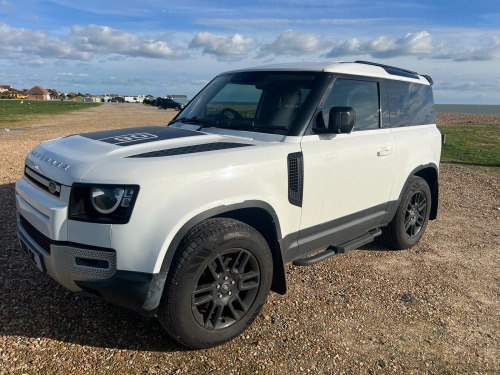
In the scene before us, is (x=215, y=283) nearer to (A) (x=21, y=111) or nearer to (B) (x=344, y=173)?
(B) (x=344, y=173)

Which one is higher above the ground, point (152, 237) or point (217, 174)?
point (217, 174)

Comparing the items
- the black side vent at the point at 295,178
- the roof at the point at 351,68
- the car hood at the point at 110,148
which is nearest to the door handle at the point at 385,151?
the roof at the point at 351,68

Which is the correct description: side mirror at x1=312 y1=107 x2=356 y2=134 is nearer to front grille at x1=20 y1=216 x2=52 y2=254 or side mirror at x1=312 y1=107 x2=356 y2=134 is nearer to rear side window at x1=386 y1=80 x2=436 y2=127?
rear side window at x1=386 y1=80 x2=436 y2=127

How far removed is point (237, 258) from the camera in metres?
2.99

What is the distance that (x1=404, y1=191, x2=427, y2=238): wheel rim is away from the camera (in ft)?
16.5

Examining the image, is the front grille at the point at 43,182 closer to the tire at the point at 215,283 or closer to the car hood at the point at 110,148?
the car hood at the point at 110,148

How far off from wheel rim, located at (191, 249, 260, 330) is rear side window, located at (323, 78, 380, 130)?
4.85ft

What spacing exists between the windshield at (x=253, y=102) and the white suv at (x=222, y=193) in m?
0.01

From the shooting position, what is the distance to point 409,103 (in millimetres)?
4832

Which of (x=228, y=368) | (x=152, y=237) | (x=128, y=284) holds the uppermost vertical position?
(x=152, y=237)

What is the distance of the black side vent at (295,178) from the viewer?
3.24 metres

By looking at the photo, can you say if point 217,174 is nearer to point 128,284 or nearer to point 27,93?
point 128,284

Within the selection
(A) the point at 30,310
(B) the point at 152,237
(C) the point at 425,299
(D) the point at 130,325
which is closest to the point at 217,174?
(B) the point at 152,237

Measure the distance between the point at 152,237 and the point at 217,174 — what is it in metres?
0.61
